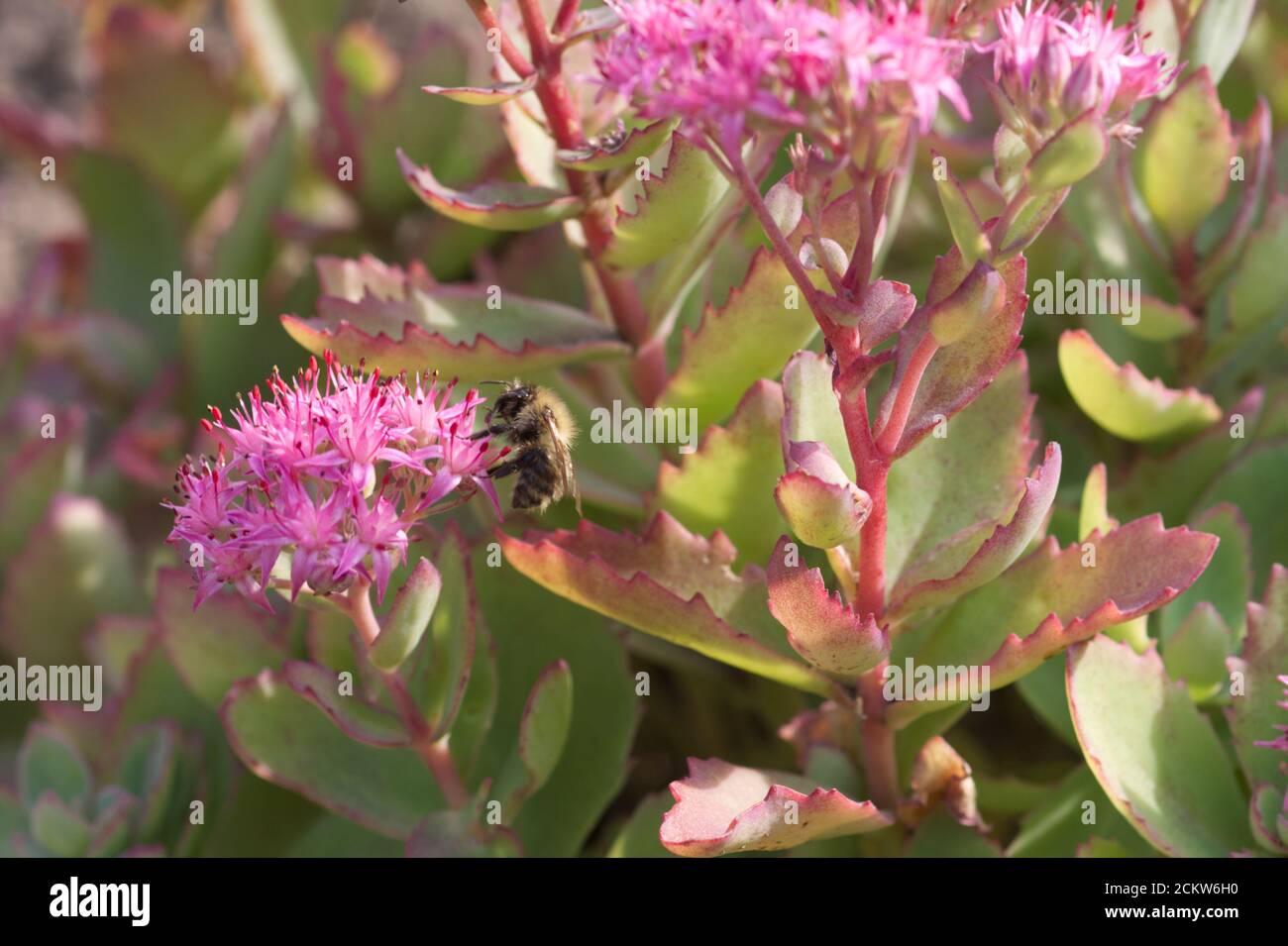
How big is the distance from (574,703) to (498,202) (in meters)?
0.40

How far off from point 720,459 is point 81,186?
3.60ft

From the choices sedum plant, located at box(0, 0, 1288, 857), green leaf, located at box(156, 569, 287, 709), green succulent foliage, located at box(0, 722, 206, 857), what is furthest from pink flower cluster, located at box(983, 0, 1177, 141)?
green succulent foliage, located at box(0, 722, 206, 857)

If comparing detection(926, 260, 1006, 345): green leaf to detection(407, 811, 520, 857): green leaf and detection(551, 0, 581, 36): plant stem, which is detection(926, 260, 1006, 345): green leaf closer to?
detection(551, 0, 581, 36): plant stem

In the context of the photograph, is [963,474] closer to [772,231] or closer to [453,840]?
[772,231]

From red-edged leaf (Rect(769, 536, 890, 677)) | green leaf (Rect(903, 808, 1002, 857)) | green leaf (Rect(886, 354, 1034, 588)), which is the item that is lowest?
green leaf (Rect(903, 808, 1002, 857))

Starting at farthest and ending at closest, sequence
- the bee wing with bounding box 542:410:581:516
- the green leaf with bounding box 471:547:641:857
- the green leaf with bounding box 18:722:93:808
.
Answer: the green leaf with bounding box 18:722:93:808 → the green leaf with bounding box 471:547:641:857 → the bee wing with bounding box 542:410:581:516

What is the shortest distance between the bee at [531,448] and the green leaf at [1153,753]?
0.36m

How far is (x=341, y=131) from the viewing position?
5.24ft

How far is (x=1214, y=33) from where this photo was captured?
107 cm

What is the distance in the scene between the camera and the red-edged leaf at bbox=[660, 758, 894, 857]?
777 mm
